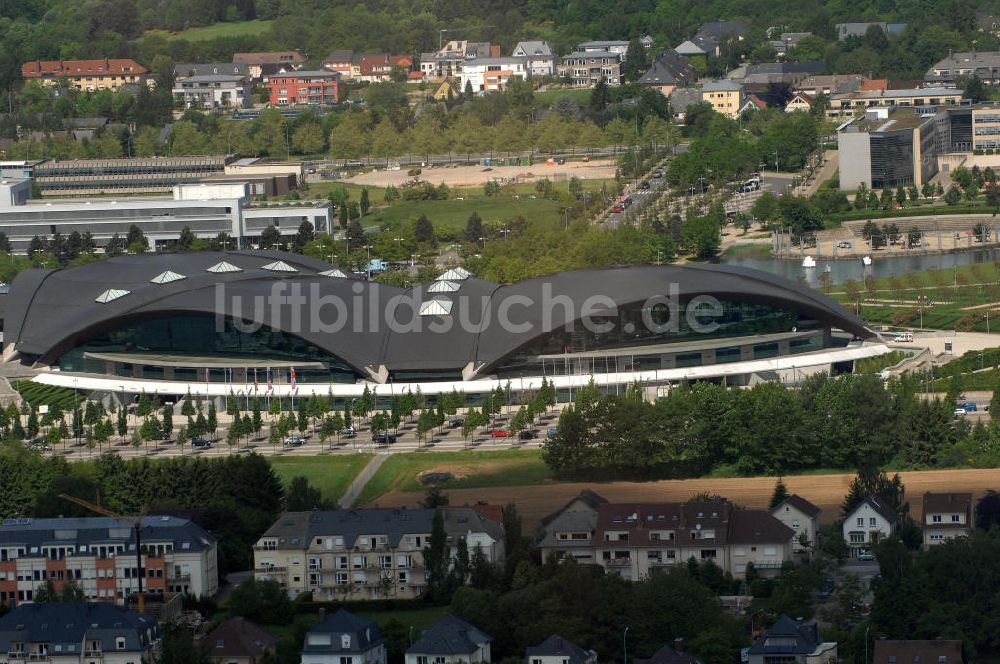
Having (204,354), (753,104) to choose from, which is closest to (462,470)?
(204,354)

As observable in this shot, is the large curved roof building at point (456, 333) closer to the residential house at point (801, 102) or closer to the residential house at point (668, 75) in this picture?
the residential house at point (801, 102)

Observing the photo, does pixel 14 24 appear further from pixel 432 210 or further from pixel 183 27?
pixel 432 210

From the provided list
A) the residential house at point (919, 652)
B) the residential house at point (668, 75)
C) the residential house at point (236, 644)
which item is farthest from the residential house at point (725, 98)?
the residential house at point (919, 652)

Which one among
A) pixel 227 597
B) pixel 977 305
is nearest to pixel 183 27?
pixel 977 305

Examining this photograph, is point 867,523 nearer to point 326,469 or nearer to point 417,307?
point 326,469

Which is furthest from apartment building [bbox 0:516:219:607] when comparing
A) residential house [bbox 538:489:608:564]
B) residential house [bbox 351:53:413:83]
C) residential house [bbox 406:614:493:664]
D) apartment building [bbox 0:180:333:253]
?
residential house [bbox 351:53:413:83]
